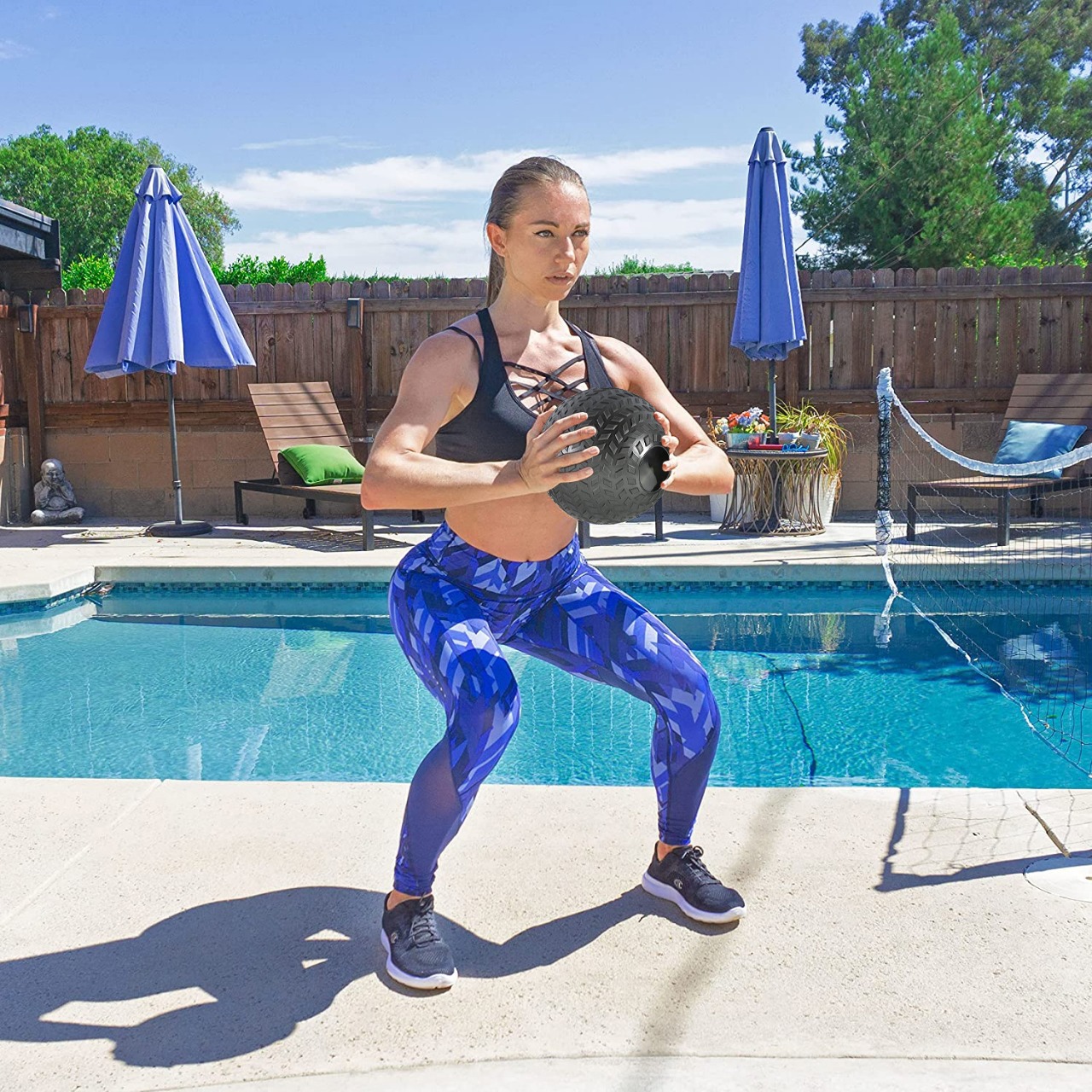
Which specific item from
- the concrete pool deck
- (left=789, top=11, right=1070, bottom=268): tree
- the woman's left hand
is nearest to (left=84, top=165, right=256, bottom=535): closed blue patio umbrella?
the concrete pool deck

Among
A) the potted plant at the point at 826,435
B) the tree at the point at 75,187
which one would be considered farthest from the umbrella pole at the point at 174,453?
the tree at the point at 75,187

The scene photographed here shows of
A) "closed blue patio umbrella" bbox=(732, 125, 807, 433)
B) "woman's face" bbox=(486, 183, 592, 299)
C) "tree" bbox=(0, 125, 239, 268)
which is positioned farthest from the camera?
"tree" bbox=(0, 125, 239, 268)

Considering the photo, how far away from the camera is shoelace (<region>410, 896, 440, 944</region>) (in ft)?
7.70

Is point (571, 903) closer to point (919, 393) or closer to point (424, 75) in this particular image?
point (919, 393)

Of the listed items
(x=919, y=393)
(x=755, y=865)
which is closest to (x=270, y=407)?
(x=919, y=393)

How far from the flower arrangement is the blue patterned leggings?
7205 mm

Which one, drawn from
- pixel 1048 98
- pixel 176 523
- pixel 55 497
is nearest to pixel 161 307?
pixel 176 523

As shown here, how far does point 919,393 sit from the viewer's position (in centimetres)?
1065

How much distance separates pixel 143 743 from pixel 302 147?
1263 inches

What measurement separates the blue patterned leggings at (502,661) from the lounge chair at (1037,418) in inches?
257

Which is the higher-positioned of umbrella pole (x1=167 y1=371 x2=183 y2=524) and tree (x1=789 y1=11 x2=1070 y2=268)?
tree (x1=789 y1=11 x2=1070 y2=268)

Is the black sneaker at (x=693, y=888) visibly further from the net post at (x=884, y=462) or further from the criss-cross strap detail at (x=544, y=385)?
the net post at (x=884, y=462)

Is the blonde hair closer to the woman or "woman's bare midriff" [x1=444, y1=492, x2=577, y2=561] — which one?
the woman

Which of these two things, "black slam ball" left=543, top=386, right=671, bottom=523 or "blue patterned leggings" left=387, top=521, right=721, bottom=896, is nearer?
"black slam ball" left=543, top=386, right=671, bottom=523
